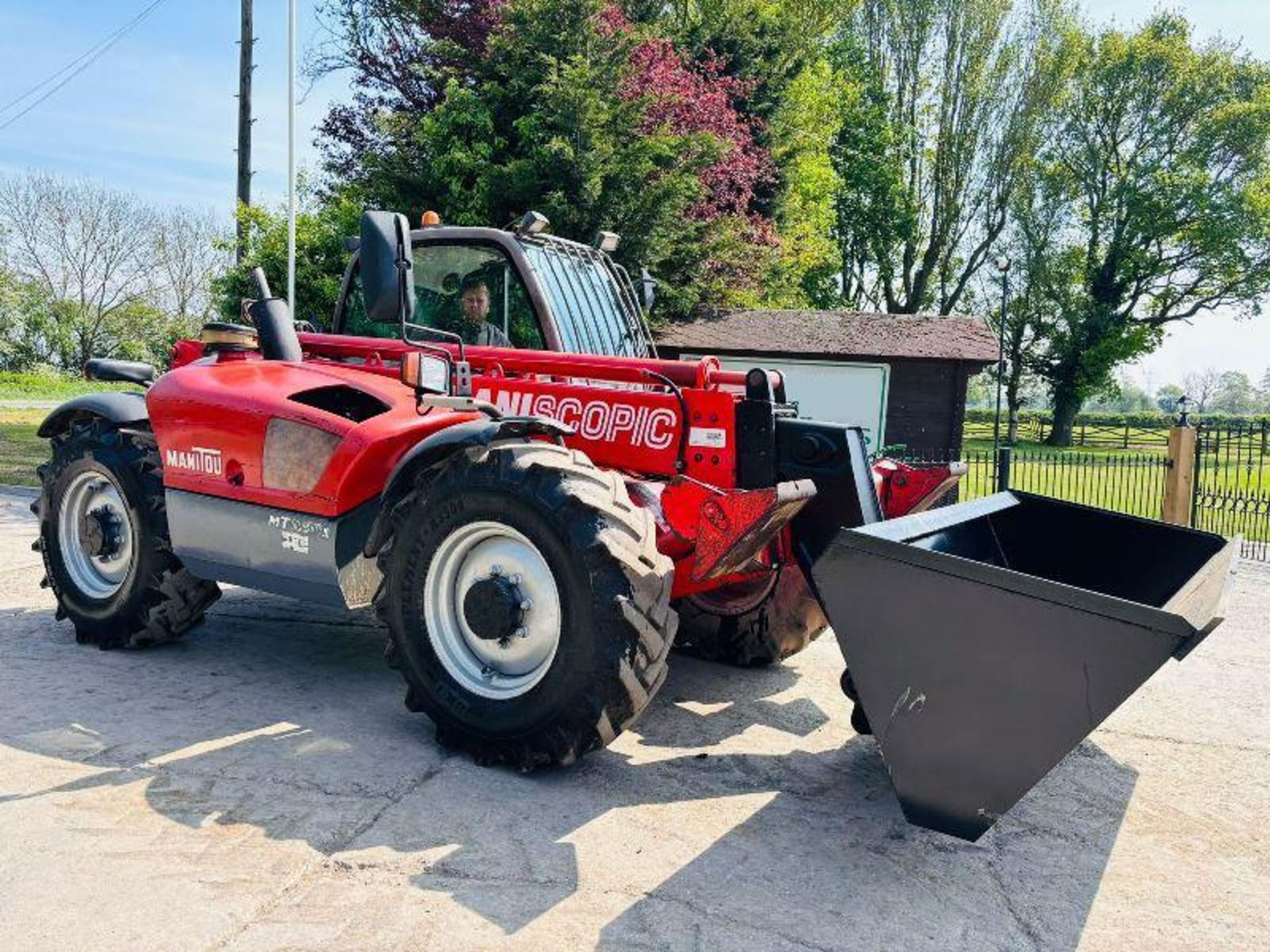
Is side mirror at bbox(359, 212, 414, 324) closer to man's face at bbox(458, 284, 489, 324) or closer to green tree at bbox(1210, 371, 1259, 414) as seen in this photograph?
man's face at bbox(458, 284, 489, 324)

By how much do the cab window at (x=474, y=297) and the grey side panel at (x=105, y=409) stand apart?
1.41 metres

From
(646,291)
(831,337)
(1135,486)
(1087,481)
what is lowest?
(1087,481)

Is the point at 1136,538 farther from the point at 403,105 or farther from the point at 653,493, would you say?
the point at 403,105

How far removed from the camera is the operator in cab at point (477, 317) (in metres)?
4.89

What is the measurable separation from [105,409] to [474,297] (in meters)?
1.99

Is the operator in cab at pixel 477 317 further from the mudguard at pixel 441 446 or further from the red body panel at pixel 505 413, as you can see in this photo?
the mudguard at pixel 441 446

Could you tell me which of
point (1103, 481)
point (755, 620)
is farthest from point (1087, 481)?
point (755, 620)

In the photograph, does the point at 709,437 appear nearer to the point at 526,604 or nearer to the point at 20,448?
the point at 526,604

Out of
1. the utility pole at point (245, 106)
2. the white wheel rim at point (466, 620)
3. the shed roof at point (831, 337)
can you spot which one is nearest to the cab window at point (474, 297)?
the white wheel rim at point (466, 620)

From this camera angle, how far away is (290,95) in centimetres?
1373

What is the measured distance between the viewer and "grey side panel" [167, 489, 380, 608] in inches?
169

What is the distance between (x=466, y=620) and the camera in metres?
3.92

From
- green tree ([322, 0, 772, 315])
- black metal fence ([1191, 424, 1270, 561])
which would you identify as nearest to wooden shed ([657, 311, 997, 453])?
green tree ([322, 0, 772, 315])

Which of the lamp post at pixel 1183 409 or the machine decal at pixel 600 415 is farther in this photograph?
the lamp post at pixel 1183 409
